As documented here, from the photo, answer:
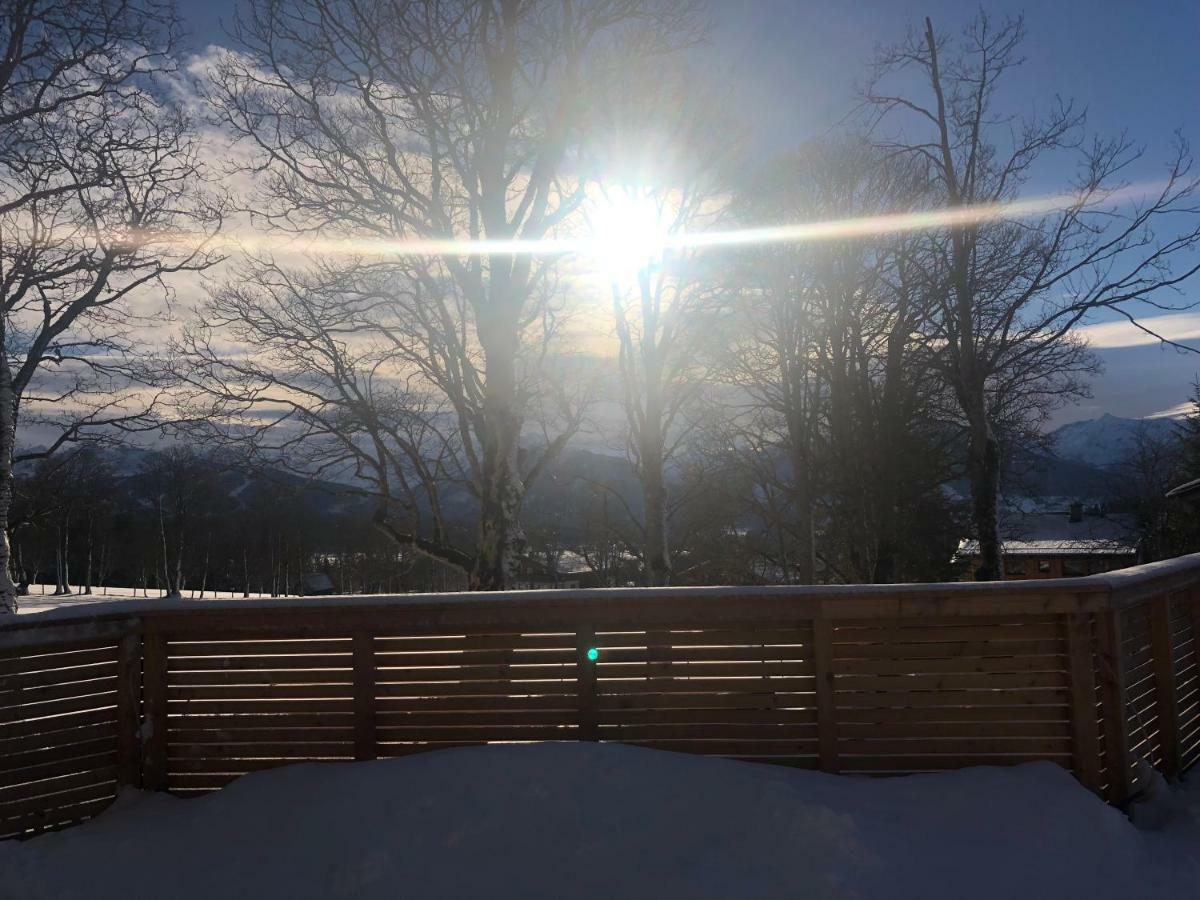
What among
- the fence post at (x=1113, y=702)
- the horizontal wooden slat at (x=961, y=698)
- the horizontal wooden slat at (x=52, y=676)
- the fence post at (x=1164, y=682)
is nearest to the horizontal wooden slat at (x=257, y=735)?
the horizontal wooden slat at (x=52, y=676)

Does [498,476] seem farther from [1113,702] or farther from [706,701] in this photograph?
[1113,702]

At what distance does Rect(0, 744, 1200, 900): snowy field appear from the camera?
3355 mm

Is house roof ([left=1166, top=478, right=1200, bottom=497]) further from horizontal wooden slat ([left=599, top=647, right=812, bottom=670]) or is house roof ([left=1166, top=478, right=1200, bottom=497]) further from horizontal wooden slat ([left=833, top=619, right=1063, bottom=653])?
horizontal wooden slat ([left=599, top=647, right=812, bottom=670])

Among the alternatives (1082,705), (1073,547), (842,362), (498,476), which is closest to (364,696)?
(1082,705)

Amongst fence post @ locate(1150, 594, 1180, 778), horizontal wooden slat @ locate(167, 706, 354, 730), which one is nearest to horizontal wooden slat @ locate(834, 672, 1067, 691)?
fence post @ locate(1150, 594, 1180, 778)

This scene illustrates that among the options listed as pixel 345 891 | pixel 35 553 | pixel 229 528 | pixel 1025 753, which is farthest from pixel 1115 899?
pixel 35 553

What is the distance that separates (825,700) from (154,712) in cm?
408

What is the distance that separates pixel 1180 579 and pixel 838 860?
383 cm

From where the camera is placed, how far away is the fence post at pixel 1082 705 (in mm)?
4148

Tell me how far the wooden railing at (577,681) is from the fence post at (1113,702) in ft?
0.04

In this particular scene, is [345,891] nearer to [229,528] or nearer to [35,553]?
[229,528]

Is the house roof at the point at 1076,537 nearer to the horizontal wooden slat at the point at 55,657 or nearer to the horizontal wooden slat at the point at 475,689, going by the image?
the horizontal wooden slat at the point at 475,689

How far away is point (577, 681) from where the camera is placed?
4445mm

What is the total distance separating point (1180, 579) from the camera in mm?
5359
